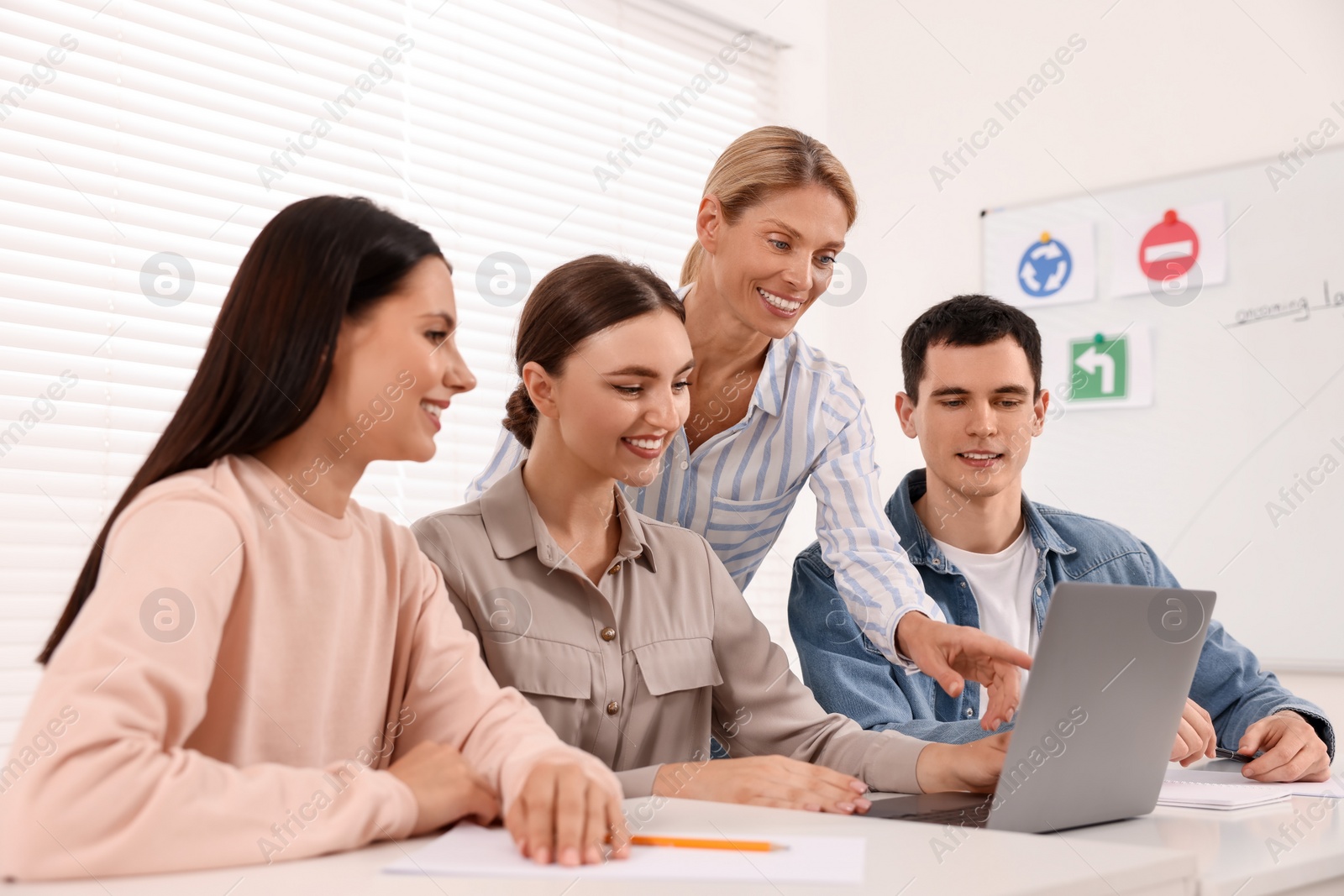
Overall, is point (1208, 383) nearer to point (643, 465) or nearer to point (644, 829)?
point (643, 465)

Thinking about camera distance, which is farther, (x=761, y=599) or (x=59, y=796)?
(x=761, y=599)

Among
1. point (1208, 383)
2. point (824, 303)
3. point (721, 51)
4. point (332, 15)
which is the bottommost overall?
point (1208, 383)

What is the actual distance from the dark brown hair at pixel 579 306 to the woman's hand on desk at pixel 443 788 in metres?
0.68

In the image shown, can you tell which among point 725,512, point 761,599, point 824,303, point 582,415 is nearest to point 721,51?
point 824,303

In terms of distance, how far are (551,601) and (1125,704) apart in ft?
2.28

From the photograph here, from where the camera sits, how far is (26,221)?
217 cm

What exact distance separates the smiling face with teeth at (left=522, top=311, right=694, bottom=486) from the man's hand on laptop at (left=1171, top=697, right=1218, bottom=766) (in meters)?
0.74

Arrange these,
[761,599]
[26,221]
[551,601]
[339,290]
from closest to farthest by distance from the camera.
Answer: [339,290], [551,601], [26,221], [761,599]

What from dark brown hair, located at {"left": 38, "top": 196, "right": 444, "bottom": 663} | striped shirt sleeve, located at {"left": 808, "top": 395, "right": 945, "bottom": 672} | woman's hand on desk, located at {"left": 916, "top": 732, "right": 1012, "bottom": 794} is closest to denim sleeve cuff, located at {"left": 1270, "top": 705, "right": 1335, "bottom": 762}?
striped shirt sleeve, located at {"left": 808, "top": 395, "right": 945, "bottom": 672}

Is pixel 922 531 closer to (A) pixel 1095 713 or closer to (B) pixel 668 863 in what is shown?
(A) pixel 1095 713

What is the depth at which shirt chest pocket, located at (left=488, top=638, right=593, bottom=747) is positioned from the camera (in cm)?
142

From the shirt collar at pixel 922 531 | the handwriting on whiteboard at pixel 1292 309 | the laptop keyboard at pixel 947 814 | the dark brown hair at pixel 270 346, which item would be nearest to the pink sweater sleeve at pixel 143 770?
the dark brown hair at pixel 270 346

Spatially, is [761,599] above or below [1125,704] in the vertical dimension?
above

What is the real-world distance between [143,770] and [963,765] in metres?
0.87
